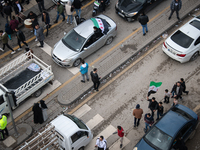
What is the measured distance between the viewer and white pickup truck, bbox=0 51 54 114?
46.8 ft

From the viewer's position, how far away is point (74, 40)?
53.5 feet

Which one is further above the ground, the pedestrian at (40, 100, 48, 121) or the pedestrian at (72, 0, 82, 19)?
the pedestrian at (72, 0, 82, 19)

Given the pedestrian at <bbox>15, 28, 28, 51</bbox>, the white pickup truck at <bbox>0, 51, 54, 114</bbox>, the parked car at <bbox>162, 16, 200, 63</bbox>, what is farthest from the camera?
the pedestrian at <bbox>15, 28, 28, 51</bbox>

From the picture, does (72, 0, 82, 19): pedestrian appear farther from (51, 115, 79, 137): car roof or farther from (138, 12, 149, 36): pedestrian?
(51, 115, 79, 137): car roof

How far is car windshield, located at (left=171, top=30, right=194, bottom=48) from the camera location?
15.8 m

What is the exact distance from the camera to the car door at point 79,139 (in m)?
12.1

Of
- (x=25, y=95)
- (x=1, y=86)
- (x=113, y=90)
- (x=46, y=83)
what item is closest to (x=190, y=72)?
(x=113, y=90)

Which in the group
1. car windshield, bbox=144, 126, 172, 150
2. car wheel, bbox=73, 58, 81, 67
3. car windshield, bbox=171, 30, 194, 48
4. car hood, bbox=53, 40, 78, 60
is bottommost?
car windshield, bbox=144, 126, 172, 150

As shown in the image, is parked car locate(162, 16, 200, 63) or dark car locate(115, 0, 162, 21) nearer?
parked car locate(162, 16, 200, 63)

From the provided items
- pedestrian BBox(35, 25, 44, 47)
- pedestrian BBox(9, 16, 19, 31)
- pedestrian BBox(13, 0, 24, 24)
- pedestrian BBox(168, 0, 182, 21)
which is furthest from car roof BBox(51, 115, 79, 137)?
pedestrian BBox(168, 0, 182, 21)

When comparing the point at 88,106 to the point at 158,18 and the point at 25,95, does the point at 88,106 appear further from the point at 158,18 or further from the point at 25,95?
the point at 158,18

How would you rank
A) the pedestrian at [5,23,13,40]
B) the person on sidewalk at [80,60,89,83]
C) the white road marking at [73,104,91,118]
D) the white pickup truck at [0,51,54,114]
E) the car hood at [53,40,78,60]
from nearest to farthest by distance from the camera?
the white pickup truck at [0,51,54,114] < the white road marking at [73,104,91,118] < the person on sidewalk at [80,60,89,83] < the car hood at [53,40,78,60] < the pedestrian at [5,23,13,40]

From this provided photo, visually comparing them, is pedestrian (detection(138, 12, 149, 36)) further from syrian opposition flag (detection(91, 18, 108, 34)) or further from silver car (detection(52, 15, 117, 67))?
syrian opposition flag (detection(91, 18, 108, 34))

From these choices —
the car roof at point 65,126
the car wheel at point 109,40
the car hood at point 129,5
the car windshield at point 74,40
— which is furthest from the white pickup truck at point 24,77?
the car hood at point 129,5
